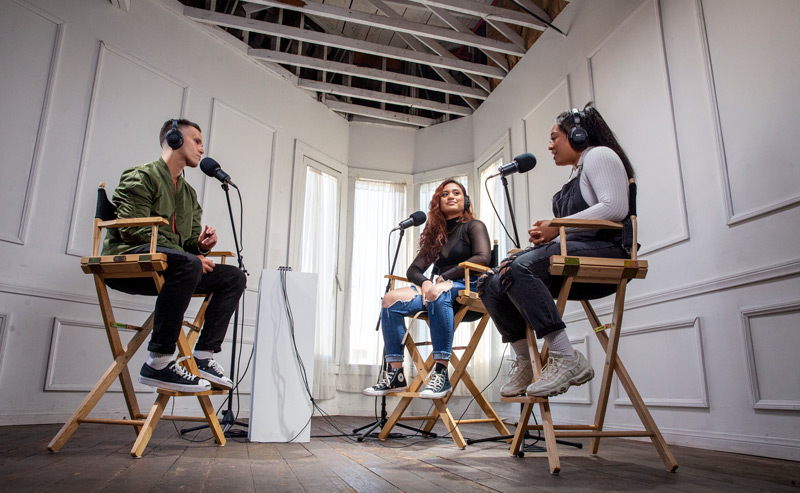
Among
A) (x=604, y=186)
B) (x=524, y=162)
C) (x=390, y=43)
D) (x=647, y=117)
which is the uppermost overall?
(x=390, y=43)

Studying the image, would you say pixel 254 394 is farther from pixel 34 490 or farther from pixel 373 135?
pixel 373 135

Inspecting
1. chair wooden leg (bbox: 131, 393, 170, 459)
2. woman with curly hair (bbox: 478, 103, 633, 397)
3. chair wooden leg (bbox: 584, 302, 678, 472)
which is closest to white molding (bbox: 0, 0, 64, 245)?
chair wooden leg (bbox: 131, 393, 170, 459)

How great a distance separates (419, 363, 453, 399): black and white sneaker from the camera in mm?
2250

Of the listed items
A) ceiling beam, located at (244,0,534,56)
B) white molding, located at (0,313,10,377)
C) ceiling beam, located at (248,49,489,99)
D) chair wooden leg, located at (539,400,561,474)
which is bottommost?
chair wooden leg, located at (539,400,561,474)

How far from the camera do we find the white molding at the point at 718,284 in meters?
2.01

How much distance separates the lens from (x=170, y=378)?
1900 millimetres

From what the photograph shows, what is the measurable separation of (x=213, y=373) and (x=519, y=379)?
50.9 inches

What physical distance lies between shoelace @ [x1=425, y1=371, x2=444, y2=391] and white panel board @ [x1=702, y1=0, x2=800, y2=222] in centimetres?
147

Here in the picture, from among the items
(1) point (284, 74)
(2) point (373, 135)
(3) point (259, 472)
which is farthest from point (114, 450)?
(2) point (373, 135)

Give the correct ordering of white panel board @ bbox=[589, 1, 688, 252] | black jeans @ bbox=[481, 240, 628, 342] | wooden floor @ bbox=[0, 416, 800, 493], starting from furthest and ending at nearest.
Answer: white panel board @ bbox=[589, 1, 688, 252] < black jeans @ bbox=[481, 240, 628, 342] < wooden floor @ bbox=[0, 416, 800, 493]

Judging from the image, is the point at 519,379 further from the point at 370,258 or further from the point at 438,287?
the point at 370,258

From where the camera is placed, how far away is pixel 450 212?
313 centimetres

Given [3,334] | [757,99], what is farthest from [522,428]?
[3,334]

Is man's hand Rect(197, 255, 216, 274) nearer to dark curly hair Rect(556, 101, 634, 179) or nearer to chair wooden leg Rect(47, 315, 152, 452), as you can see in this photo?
chair wooden leg Rect(47, 315, 152, 452)
